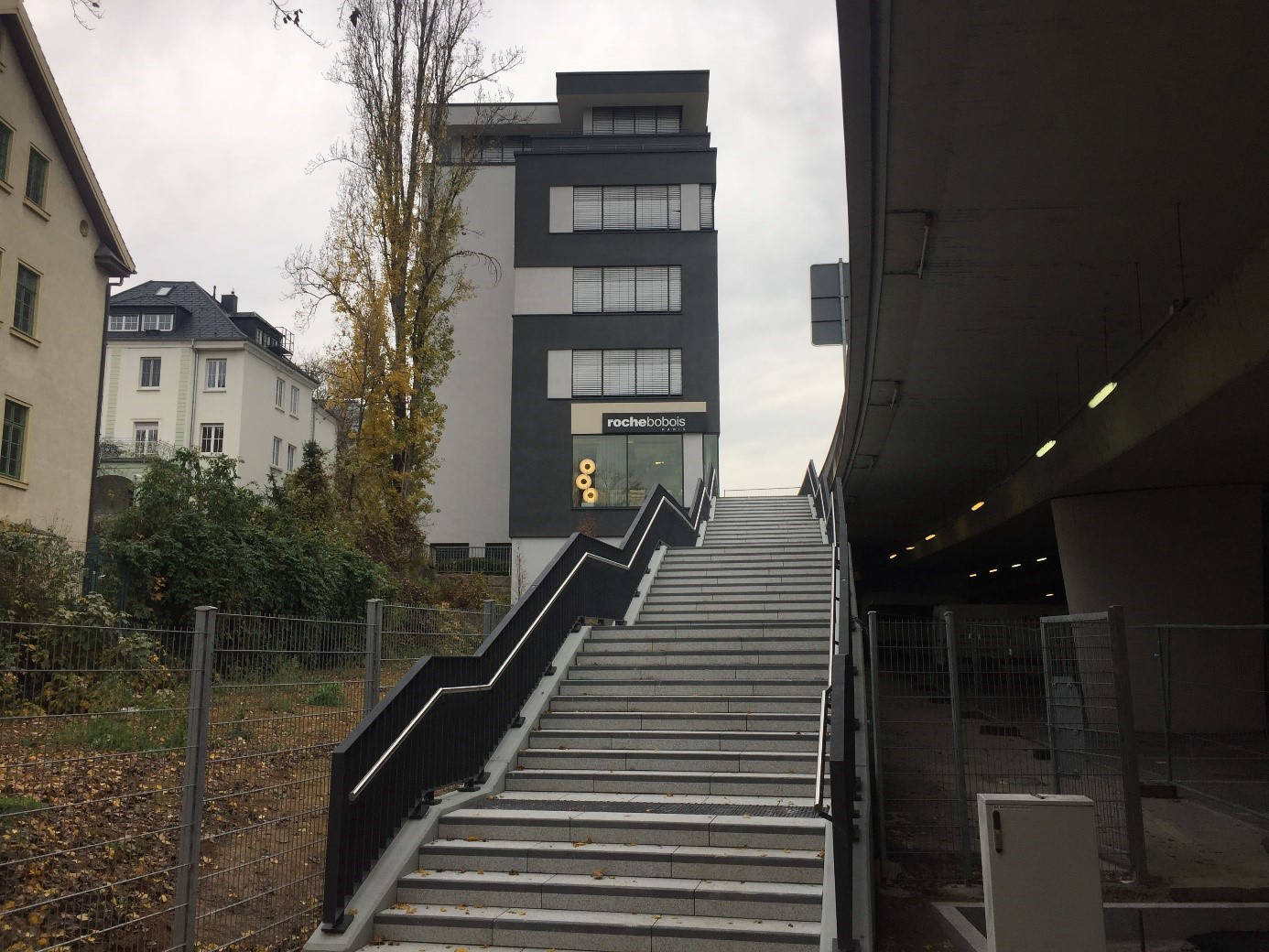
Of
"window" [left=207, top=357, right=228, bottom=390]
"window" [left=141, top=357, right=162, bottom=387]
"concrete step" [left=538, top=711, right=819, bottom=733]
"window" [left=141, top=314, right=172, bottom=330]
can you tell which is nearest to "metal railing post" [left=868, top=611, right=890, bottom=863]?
"concrete step" [left=538, top=711, right=819, bottom=733]

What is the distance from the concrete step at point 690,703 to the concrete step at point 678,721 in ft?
0.52

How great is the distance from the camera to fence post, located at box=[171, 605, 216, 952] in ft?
20.3

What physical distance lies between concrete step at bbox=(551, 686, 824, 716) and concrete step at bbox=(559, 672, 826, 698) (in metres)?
0.06

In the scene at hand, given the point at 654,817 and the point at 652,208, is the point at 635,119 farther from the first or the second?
the point at 654,817

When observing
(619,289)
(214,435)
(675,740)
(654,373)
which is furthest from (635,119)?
(675,740)

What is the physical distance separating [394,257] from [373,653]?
65.3ft

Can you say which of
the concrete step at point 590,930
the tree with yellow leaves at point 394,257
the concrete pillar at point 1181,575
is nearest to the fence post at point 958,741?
the concrete step at point 590,930

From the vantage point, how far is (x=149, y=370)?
49219 mm

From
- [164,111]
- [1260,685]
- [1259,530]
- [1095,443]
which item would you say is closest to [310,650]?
[164,111]

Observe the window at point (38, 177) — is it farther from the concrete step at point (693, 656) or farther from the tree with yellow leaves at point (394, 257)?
the concrete step at point (693, 656)

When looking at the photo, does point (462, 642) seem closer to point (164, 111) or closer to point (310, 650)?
point (310, 650)

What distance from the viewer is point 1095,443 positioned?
58.1ft

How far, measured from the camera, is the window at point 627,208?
3828cm

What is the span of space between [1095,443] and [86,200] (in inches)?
833
